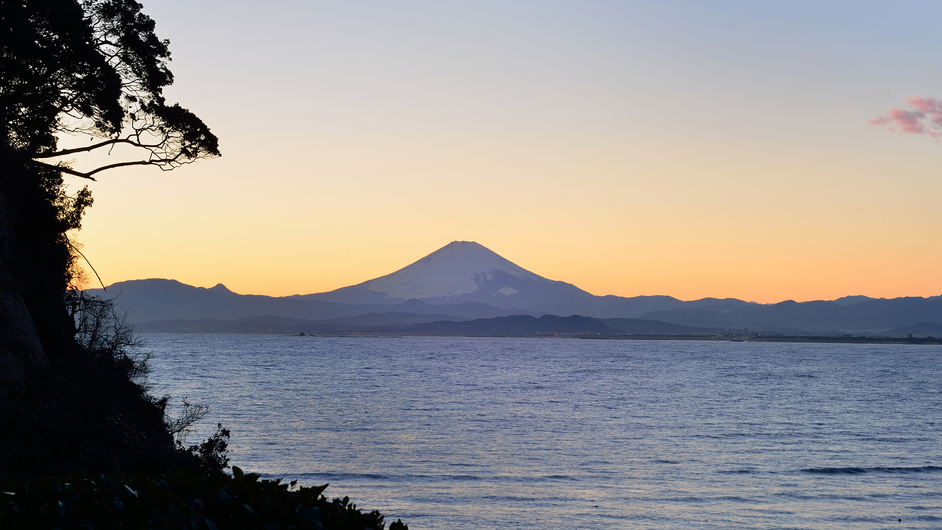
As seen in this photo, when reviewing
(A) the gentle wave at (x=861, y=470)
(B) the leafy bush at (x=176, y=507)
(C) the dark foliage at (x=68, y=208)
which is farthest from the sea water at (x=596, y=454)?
(B) the leafy bush at (x=176, y=507)

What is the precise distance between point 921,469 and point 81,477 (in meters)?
29.6

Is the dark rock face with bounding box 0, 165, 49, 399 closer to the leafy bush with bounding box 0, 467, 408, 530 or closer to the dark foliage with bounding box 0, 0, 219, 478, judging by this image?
the dark foliage with bounding box 0, 0, 219, 478

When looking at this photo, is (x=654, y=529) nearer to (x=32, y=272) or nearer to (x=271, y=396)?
(x=32, y=272)

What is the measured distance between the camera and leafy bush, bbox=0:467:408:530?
18.3ft

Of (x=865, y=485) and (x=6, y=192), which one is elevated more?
(x=6, y=192)

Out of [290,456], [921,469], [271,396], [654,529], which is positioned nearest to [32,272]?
[290,456]

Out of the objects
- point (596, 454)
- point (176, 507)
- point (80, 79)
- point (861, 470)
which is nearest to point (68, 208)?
point (80, 79)

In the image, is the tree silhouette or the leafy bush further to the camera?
the tree silhouette

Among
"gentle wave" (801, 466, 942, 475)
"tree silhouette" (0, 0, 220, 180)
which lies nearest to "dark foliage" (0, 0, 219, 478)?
"tree silhouette" (0, 0, 220, 180)

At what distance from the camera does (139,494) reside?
6.13m

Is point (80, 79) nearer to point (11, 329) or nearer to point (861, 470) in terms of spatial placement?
point (11, 329)

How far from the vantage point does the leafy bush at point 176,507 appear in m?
5.58

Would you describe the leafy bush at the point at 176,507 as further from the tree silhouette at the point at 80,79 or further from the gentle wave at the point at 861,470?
the gentle wave at the point at 861,470

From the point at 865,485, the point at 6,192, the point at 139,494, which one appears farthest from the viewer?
the point at 865,485
